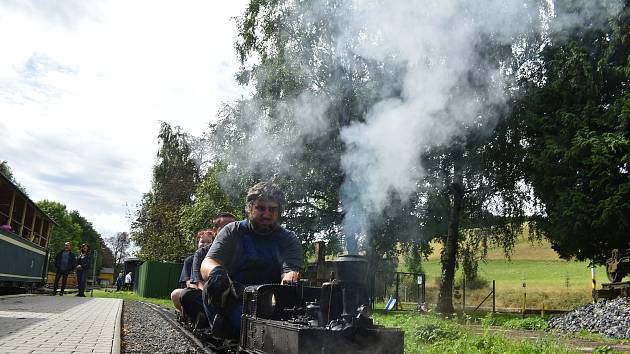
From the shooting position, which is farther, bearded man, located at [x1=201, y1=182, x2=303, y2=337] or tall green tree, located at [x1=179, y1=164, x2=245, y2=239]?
tall green tree, located at [x1=179, y1=164, x2=245, y2=239]

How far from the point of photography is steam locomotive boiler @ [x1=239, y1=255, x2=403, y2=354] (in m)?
3.40

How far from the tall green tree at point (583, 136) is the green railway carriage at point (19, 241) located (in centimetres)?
1356

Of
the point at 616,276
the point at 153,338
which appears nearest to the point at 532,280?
the point at 616,276

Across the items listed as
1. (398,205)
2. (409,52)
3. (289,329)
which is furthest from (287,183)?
(289,329)

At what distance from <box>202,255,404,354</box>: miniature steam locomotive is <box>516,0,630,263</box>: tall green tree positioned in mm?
11076

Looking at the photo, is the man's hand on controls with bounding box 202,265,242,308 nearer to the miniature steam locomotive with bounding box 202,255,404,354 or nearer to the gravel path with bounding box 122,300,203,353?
the miniature steam locomotive with bounding box 202,255,404,354

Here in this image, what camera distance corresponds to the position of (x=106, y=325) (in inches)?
320

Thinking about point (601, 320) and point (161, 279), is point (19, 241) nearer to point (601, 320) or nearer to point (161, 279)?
point (161, 279)

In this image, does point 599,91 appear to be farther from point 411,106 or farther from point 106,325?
point 106,325

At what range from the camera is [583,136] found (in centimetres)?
1409

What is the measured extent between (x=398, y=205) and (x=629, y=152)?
18.6 feet

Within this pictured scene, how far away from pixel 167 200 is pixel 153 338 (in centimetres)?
2906

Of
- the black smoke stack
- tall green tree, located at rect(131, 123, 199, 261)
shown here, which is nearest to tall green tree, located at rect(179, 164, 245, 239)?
tall green tree, located at rect(131, 123, 199, 261)

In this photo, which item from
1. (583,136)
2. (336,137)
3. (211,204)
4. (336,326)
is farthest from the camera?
(211,204)
